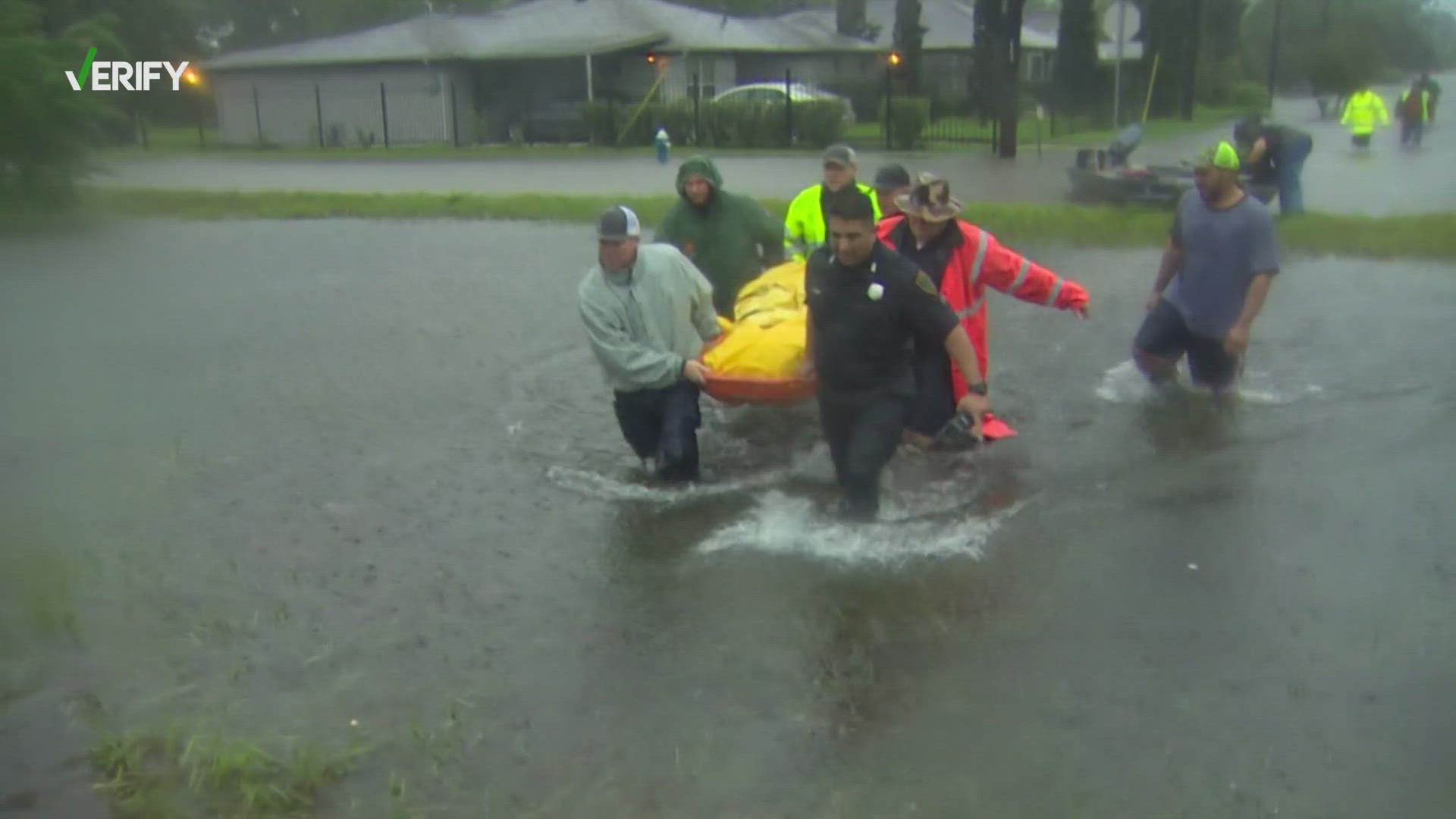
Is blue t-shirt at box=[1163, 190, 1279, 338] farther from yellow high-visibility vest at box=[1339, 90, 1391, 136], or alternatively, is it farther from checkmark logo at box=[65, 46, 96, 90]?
yellow high-visibility vest at box=[1339, 90, 1391, 136]

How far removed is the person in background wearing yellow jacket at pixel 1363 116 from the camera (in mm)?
29516

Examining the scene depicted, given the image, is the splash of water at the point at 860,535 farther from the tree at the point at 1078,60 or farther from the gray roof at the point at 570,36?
the tree at the point at 1078,60

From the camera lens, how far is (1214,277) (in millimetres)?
8781

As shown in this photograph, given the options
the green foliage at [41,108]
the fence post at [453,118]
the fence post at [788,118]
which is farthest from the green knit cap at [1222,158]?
the fence post at [453,118]

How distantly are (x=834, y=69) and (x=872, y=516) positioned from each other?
40365 mm

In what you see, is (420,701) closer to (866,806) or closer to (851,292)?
(866,806)

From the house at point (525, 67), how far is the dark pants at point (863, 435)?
2938 cm

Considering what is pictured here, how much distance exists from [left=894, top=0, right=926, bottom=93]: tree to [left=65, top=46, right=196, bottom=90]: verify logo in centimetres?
3702

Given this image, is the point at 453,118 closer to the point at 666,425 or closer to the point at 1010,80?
the point at 1010,80

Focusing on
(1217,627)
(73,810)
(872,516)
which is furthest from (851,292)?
(73,810)

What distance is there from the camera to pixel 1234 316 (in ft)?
29.0

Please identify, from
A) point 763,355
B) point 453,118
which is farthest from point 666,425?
point 453,118

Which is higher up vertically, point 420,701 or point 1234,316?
point 1234,316

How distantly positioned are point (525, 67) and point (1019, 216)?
83.2 feet
